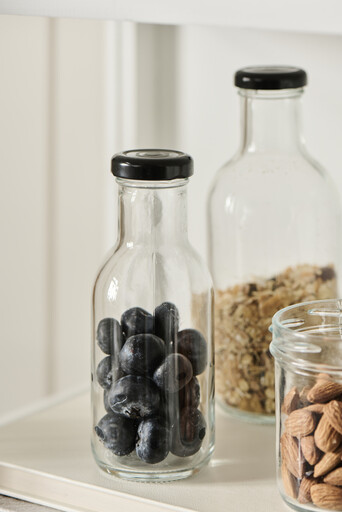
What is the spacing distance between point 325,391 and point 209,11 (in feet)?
1.01

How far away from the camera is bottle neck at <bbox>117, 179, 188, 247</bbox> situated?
738 mm

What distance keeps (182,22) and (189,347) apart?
0.87 feet

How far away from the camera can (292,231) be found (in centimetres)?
87

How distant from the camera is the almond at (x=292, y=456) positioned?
0.65 m

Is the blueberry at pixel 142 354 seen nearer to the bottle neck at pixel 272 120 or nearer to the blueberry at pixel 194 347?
the blueberry at pixel 194 347

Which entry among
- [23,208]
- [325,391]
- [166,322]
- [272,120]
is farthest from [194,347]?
[23,208]

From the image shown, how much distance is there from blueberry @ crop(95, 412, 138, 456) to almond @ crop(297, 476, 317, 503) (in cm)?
14

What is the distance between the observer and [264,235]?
878mm

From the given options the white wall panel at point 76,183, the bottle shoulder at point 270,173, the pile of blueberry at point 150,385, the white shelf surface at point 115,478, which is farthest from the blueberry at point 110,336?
the white wall panel at point 76,183

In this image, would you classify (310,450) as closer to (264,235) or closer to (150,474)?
(150,474)

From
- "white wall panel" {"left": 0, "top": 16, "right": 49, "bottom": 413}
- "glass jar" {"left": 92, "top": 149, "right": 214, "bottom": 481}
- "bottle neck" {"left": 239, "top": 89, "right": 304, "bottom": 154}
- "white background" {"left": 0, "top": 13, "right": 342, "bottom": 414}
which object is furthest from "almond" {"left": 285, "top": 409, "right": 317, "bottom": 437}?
"white wall panel" {"left": 0, "top": 16, "right": 49, "bottom": 413}

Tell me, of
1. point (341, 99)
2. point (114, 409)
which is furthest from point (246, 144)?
point (114, 409)

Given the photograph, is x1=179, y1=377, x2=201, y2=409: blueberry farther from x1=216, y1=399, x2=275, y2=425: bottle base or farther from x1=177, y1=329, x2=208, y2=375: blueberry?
x1=216, y1=399, x2=275, y2=425: bottle base

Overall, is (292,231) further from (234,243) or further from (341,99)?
(341,99)
